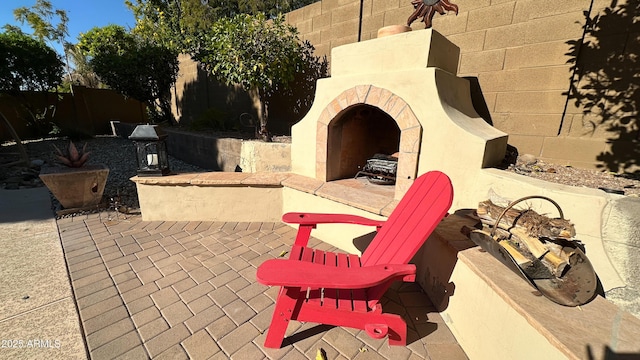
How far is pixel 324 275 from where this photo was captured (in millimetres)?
1579

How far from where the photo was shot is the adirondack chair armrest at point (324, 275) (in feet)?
4.94

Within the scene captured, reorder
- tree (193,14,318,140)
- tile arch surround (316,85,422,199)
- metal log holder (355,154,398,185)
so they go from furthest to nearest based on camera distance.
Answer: tree (193,14,318,140) → metal log holder (355,154,398,185) → tile arch surround (316,85,422,199)

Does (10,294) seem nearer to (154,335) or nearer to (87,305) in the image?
(87,305)

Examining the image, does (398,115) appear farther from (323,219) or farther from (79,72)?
(79,72)

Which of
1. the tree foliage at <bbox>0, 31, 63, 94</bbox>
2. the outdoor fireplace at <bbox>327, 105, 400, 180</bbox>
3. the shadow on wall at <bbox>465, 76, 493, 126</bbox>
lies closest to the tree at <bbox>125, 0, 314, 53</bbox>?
the tree foliage at <bbox>0, 31, 63, 94</bbox>

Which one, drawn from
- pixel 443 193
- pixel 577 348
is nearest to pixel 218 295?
pixel 443 193

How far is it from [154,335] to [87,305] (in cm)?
79

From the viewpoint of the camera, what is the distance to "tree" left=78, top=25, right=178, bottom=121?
26.2 ft

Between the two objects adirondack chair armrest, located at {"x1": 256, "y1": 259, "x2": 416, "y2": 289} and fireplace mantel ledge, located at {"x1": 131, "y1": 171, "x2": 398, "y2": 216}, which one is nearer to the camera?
adirondack chair armrest, located at {"x1": 256, "y1": 259, "x2": 416, "y2": 289}

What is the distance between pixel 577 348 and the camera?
1158 millimetres

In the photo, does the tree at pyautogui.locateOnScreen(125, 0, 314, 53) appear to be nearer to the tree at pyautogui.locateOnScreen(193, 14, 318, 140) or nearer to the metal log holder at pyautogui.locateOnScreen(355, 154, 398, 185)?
the tree at pyautogui.locateOnScreen(193, 14, 318, 140)

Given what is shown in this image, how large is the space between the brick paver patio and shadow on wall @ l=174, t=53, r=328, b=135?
3613 millimetres

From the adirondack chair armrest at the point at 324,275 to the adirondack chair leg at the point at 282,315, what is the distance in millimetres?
282

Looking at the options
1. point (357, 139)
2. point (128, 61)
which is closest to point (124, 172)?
point (128, 61)
